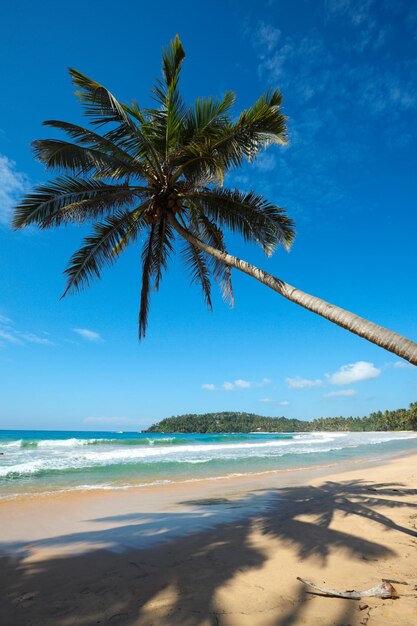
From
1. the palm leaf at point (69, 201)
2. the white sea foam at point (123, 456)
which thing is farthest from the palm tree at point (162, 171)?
the white sea foam at point (123, 456)

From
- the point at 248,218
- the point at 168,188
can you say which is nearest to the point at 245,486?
the point at 248,218

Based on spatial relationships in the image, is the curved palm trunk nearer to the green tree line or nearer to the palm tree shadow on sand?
the palm tree shadow on sand

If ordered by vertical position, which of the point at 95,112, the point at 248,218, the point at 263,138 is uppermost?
the point at 95,112

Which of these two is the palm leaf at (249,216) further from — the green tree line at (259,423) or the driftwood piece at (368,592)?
the green tree line at (259,423)

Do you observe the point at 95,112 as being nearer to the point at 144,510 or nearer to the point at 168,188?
the point at 168,188

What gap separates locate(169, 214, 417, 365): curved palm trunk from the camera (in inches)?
156

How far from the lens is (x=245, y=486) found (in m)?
10.6

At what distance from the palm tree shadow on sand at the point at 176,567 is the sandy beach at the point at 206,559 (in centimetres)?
2

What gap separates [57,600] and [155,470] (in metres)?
12.4

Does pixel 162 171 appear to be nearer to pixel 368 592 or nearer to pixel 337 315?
pixel 337 315

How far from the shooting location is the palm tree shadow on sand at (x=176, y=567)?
10.1 ft

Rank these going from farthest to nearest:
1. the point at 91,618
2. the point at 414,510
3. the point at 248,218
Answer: the point at 248,218
the point at 414,510
the point at 91,618

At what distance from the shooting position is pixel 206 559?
4395 millimetres

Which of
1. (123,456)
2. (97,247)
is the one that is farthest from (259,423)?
(97,247)
